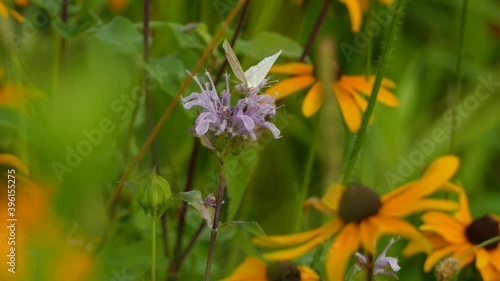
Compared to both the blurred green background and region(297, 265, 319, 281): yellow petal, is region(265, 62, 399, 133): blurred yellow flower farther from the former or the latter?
region(297, 265, 319, 281): yellow petal

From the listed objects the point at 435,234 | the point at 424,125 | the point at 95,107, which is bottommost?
the point at 424,125

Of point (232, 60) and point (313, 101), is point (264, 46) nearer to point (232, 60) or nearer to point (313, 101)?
point (313, 101)

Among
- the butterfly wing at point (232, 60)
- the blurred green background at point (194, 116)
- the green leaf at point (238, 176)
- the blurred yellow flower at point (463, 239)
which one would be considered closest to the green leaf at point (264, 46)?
the blurred green background at point (194, 116)

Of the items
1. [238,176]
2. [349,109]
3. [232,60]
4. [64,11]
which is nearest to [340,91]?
[349,109]

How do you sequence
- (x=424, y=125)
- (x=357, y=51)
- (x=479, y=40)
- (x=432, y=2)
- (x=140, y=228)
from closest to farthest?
(x=140, y=228)
(x=357, y=51)
(x=424, y=125)
(x=479, y=40)
(x=432, y=2)

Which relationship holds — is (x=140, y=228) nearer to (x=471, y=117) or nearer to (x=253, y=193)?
(x=253, y=193)

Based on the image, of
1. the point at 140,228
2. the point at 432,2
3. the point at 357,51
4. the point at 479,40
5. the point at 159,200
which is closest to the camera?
the point at 159,200

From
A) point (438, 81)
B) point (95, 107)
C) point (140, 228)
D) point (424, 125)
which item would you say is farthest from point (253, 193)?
point (95, 107)
